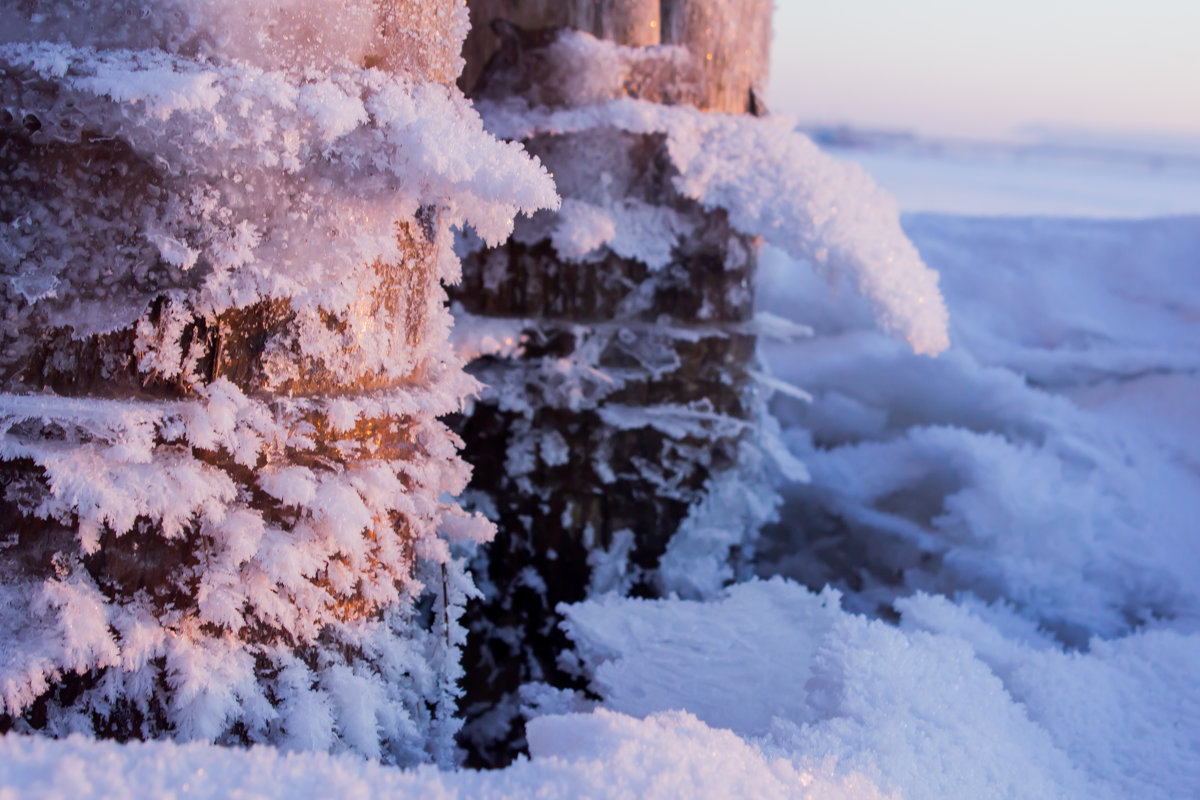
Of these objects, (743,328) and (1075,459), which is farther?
(1075,459)

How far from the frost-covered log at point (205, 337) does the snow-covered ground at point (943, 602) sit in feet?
0.57

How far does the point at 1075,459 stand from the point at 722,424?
972 mm

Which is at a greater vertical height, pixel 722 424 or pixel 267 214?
pixel 267 214

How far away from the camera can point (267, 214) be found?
29.4 inches

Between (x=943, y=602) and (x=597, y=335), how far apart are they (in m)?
0.72

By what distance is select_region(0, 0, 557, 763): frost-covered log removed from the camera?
690 mm

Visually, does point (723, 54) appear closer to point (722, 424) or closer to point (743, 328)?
point (743, 328)

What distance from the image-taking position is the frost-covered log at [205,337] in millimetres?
690

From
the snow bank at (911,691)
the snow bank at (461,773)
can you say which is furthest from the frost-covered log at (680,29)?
the snow bank at (461,773)

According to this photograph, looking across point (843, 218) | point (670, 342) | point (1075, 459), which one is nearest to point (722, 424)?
point (670, 342)

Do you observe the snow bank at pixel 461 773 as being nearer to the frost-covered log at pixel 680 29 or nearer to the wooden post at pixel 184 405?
the wooden post at pixel 184 405

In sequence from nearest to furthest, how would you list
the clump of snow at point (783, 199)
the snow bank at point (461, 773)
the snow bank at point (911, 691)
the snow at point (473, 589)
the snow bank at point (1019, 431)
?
the snow bank at point (461, 773) < the snow at point (473, 589) < the snow bank at point (911, 691) < the clump of snow at point (783, 199) < the snow bank at point (1019, 431)

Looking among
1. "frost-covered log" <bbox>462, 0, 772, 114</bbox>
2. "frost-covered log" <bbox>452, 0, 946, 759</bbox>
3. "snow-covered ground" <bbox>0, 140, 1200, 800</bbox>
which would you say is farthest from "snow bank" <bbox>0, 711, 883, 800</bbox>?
"frost-covered log" <bbox>462, 0, 772, 114</bbox>

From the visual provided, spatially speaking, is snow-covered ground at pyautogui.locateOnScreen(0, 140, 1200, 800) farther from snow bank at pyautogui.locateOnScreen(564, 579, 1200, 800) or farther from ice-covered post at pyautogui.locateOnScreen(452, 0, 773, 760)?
ice-covered post at pyautogui.locateOnScreen(452, 0, 773, 760)
